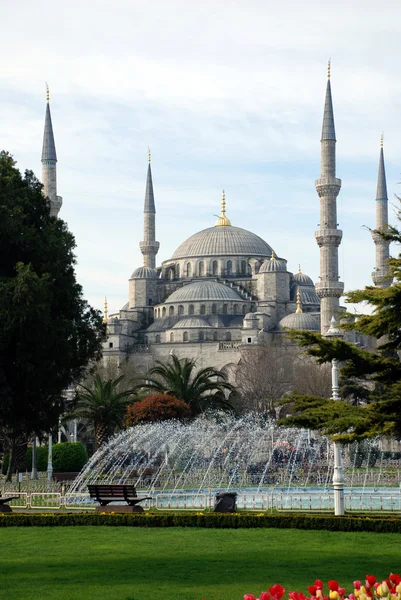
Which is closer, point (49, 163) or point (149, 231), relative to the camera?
point (49, 163)

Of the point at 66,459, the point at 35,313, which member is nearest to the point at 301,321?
the point at 66,459

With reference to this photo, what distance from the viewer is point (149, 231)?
79.6 meters

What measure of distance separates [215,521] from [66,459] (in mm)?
18609

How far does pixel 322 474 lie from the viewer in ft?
98.0

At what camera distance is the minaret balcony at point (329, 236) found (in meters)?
59.4

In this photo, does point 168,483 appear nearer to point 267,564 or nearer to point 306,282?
point 267,564

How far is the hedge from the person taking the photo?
46.3ft

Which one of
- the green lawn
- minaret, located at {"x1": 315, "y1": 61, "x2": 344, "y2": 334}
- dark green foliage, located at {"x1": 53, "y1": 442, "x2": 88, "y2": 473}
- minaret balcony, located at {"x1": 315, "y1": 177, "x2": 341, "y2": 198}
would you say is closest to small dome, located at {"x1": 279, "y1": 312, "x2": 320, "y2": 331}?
minaret, located at {"x1": 315, "y1": 61, "x2": 344, "y2": 334}

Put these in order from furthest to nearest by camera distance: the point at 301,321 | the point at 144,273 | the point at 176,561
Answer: the point at 144,273 < the point at 301,321 < the point at 176,561

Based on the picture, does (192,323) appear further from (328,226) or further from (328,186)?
(328,186)

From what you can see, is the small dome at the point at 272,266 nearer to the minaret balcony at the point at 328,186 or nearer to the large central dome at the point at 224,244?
the large central dome at the point at 224,244

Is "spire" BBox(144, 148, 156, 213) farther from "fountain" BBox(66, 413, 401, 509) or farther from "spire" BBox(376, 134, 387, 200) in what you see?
"fountain" BBox(66, 413, 401, 509)

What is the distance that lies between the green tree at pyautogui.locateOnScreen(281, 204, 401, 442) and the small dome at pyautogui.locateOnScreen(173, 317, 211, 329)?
60.8 meters

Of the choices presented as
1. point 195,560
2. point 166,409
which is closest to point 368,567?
point 195,560
